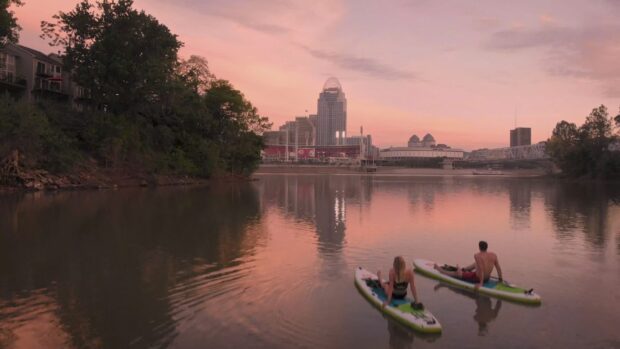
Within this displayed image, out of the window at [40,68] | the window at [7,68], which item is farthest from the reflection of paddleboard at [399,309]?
the window at [40,68]

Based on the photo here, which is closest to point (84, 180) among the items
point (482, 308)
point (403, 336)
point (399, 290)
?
point (399, 290)

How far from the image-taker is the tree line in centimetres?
4669

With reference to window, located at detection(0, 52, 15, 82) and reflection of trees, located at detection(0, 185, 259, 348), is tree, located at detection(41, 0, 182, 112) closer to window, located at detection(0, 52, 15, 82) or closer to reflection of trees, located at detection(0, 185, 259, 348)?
window, located at detection(0, 52, 15, 82)

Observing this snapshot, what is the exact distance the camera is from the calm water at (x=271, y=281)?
32.4 feet

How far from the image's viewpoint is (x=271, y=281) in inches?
559

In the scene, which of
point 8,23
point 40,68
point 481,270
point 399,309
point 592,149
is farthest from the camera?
point 592,149

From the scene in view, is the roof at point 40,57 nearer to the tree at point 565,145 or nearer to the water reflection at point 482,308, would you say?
the water reflection at point 482,308

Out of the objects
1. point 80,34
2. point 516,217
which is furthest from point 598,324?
point 80,34

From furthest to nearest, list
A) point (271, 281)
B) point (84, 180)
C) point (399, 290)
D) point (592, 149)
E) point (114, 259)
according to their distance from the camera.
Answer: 1. point (592, 149)
2. point (84, 180)
3. point (114, 259)
4. point (271, 281)
5. point (399, 290)

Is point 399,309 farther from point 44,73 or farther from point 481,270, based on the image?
A: point 44,73

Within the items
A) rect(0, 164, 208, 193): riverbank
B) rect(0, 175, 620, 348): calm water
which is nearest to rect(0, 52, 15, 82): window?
rect(0, 164, 208, 193): riverbank

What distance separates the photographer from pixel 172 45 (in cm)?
6050

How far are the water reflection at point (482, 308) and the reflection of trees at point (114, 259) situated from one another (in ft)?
24.2

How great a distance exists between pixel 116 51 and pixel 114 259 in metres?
45.3
